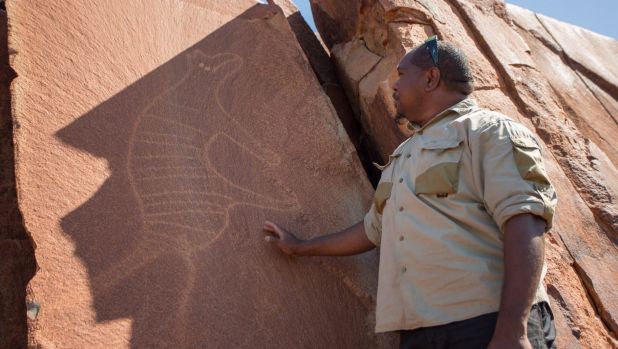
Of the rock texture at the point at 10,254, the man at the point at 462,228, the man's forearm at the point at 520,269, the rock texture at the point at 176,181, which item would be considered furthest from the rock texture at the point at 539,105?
the rock texture at the point at 10,254

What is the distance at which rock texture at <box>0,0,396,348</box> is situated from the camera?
7.20 feet

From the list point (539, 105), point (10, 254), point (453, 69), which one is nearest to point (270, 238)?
point (453, 69)

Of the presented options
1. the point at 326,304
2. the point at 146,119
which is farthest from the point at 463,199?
the point at 146,119

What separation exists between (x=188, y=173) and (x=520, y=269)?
127 cm

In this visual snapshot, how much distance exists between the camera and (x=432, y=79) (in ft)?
7.57

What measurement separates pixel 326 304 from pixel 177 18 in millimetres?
1371

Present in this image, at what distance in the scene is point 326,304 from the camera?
2537 millimetres

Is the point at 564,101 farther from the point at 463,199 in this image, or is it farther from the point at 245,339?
the point at 245,339

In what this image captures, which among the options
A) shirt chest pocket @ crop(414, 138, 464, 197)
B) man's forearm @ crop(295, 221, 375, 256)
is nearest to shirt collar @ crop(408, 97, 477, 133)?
shirt chest pocket @ crop(414, 138, 464, 197)

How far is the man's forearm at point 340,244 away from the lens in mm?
2451

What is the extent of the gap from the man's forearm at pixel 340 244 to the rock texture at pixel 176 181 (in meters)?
0.10

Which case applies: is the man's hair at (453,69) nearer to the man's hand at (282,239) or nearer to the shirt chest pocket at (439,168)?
the shirt chest pocket at (439,168)

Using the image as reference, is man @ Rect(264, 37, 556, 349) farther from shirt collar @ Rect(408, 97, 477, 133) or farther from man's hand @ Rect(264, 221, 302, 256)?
man's hand @ Rect(264, 221, 302, 256)

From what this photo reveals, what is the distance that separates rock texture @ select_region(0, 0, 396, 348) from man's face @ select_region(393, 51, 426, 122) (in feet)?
1.96
